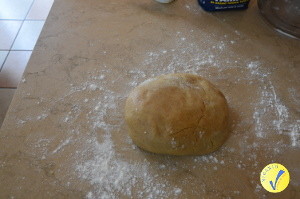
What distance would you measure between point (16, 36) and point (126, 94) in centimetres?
137

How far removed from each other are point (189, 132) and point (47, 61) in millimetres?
640

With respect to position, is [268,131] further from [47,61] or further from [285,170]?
[47,61]

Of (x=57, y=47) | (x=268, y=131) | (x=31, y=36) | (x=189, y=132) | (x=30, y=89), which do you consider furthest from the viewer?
(x=31, y=36)

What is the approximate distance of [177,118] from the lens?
2.27 ft

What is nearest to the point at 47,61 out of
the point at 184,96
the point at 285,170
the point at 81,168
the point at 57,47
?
the point at 57,47

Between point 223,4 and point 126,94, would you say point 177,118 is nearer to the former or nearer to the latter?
point 126,94

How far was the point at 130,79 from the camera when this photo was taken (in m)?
0.94

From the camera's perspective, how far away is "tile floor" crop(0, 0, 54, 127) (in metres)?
1.61

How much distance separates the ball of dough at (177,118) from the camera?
70 cm

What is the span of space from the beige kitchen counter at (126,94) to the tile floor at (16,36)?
0.67 m

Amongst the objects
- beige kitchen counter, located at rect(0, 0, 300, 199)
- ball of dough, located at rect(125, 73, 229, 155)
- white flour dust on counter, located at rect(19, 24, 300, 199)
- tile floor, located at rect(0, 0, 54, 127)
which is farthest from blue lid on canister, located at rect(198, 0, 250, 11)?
Answer: tile floor, located at rect(0, 0, 54, 127)

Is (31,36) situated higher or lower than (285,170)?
lower

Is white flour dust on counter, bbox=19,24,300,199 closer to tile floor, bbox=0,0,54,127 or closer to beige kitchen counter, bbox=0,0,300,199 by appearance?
beige kitchen counter, bbox=0,0,300,199

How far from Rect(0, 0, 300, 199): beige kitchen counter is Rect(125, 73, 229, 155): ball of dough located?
0.07m
